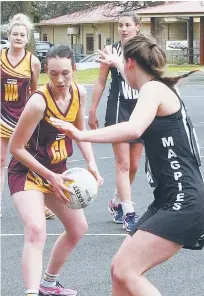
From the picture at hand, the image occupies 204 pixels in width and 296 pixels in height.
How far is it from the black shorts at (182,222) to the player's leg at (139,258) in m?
0.04

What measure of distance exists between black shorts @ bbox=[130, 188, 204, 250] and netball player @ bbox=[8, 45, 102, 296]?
94 cm

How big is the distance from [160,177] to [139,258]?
1.63ft

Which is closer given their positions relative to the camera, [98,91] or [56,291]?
[56,291]

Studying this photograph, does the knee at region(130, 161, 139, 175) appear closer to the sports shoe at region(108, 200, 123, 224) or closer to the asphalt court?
the sports shoe at region(108, 200, 123, 224)

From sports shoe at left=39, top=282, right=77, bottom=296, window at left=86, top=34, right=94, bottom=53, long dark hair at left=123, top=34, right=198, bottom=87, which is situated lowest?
window at left=86, top=34, right=94, bottom=53

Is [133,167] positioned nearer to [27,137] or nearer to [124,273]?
[27,137]

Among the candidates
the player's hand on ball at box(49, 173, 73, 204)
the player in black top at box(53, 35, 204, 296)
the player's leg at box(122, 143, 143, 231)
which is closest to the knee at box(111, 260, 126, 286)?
the player in black top at box(53, 35, 204, 296)

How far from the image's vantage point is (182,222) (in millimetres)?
4820

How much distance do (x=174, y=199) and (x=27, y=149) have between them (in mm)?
1476

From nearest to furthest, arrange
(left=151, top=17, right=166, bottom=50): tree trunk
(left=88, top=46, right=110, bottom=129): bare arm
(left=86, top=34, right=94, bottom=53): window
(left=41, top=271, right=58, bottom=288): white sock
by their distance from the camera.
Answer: (left=41, top=271, right=58, bottom=288): white sock, (left=88, top=46, right=110, bottom=129): bare arm, (left=151, top=17, right=166, bottom=50): tree trunk, (left=86, top=34, right=94, bottom=53): window

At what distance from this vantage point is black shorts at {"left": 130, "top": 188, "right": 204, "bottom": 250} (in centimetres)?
481

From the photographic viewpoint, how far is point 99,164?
1305 centimetres

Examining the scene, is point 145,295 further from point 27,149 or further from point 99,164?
point 99,164

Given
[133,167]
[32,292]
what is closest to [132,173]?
[133,167]
